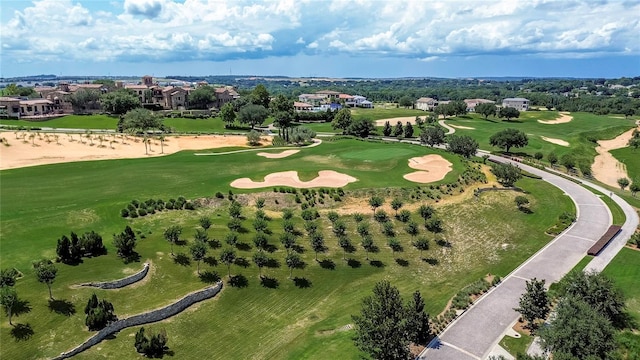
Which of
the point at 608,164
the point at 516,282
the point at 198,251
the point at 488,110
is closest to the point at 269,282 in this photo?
the point at 198,251

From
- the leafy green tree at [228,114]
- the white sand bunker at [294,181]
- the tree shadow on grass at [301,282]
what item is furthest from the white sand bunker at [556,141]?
the tree shadow on grass at [301,282]

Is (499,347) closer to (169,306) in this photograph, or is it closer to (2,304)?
(169,306)

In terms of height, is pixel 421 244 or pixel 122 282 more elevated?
pixel 122 282

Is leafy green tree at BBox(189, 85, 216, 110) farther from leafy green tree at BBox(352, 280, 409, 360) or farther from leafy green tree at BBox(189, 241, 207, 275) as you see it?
leafy green tree at BBox(352, 280, 409, 360)

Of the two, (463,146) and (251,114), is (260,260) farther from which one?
(251,114)

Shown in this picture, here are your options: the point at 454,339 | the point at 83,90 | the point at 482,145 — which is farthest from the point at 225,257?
the point at 83,90

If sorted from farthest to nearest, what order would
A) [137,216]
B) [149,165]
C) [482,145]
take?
[482,145] < [149,165] < [137,216]
